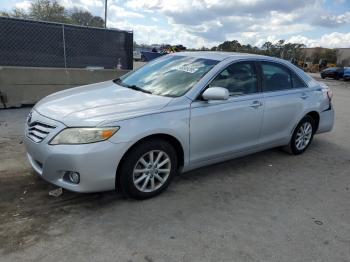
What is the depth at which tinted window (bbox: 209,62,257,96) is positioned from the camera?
4.35m

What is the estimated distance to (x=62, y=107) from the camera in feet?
12.2

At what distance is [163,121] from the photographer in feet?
12.1

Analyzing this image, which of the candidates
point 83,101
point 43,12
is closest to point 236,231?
point 83,101

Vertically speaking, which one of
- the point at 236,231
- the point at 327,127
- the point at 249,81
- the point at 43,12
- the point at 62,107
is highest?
the point at 43,12

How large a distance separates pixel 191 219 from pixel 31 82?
574 centimetres

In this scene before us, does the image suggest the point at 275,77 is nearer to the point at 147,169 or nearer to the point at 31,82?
the point at 147,169

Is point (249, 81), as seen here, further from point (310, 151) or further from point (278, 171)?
point (310, 151)

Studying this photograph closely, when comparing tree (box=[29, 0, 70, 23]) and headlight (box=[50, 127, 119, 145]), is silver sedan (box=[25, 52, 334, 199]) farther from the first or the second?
tree (box=[29, 0, 70, 23])

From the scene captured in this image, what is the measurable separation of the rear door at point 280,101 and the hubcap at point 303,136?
0.31m

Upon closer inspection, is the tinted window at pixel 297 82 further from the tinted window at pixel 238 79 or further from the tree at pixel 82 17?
the tree at pixel 82 17

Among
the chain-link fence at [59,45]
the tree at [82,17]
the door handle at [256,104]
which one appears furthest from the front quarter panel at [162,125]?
the tree at [82,17]

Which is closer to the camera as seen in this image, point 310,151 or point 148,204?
point 148,204

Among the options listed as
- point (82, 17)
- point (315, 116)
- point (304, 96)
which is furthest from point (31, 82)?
point (82, 17)

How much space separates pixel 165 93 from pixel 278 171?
6.94 ft
